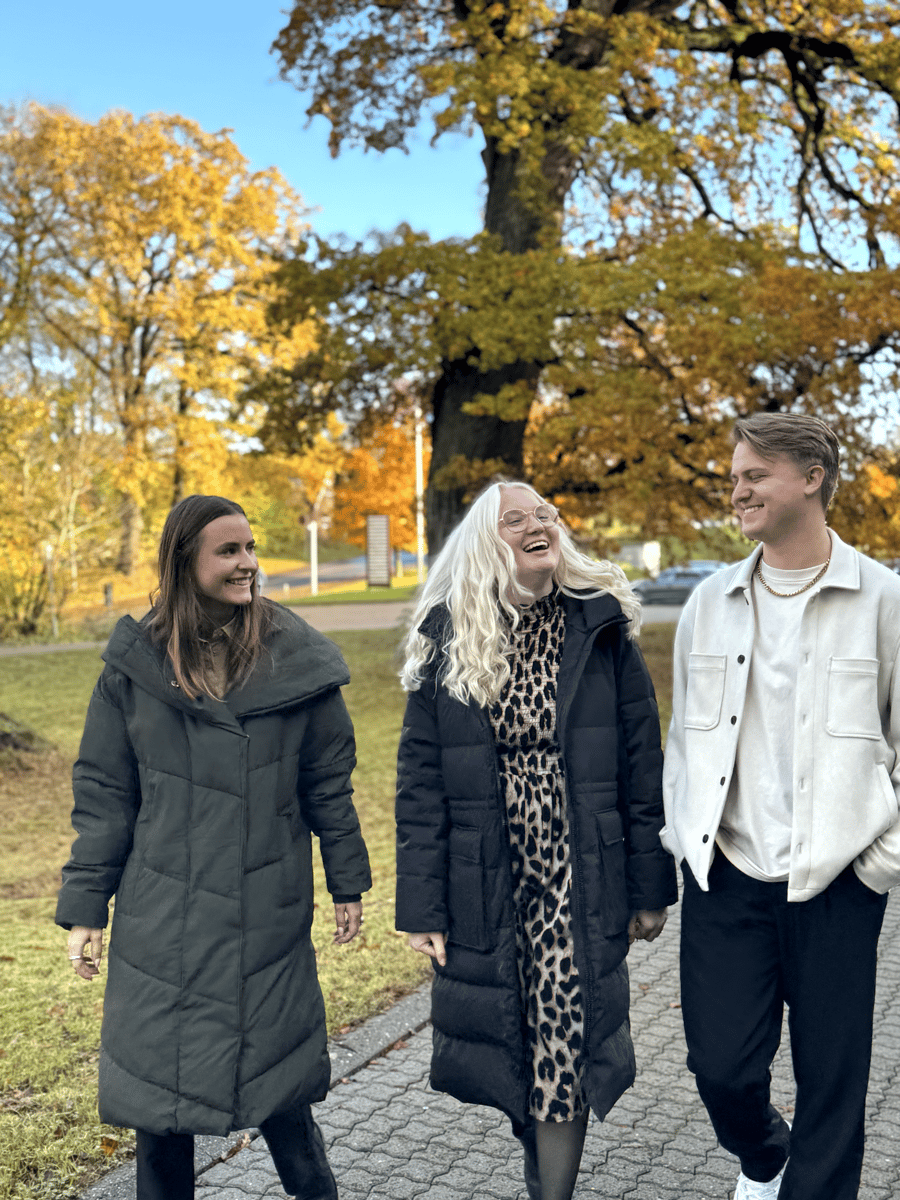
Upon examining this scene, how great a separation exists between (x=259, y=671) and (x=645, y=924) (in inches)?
45.3

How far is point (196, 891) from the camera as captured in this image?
260 centimetres

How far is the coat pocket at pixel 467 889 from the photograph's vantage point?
2.78m

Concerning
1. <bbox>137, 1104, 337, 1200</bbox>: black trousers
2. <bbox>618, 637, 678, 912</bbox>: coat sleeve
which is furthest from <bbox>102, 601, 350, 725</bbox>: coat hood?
<bbox>137, 1104, 337, 1200</bbox>: black trousers

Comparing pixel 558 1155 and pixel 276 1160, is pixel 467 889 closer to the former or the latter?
pixel 558 1155

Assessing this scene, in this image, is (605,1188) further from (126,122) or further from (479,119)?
(126,122)

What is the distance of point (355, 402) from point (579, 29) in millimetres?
5516

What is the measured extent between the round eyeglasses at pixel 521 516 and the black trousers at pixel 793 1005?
0.93 meters

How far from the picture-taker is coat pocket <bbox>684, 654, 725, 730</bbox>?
2.82 metres

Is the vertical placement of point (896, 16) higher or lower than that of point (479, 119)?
higher

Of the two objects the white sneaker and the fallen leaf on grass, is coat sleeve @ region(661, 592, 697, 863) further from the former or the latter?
the fallen leaf on grass

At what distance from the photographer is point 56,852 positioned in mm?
8906

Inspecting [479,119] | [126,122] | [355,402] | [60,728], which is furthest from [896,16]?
[126,122]

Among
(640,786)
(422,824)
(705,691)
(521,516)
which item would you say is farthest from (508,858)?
(521,516)

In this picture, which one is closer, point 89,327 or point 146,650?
point 146,650
